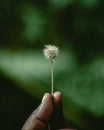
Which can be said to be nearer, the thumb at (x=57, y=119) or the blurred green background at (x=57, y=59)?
the thumb at (x=57, y=119)

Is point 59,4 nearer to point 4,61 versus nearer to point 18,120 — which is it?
point 4,61

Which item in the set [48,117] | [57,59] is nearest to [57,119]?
[48,117]

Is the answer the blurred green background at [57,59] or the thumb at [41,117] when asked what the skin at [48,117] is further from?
the blurred green background at [57,59]

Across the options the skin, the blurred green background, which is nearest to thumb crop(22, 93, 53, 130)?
the skin

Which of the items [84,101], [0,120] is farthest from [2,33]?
[84,101]

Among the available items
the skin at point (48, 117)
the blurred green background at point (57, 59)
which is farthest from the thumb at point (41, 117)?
the blurred green background at point (57, 59)

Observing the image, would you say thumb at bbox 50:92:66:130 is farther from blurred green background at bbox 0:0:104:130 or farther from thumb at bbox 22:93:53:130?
blurred green background at bbox 0:0:104:130

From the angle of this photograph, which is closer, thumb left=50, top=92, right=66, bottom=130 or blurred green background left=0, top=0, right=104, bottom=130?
thumb left=50, top=92, right=66, bottom=130
